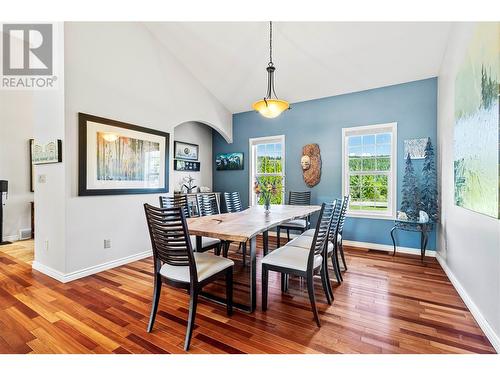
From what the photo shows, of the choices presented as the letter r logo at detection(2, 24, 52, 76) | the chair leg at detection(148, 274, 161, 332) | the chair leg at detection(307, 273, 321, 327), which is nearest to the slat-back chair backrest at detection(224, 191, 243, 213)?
the chair leg at detection(148, 274, 161, 332)

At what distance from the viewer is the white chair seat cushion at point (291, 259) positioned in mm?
2076

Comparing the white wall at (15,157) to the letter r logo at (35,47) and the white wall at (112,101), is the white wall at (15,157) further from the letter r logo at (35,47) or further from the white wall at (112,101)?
the white wall at (112,101)

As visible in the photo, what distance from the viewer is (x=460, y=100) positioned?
247cm

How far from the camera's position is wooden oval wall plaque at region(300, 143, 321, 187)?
183 inches

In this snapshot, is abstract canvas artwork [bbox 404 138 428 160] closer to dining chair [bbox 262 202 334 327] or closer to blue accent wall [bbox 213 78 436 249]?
blue accent wall [bbox 213 78 436 249]

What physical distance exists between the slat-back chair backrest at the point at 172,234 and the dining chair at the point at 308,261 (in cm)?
75

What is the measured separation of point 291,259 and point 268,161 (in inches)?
135

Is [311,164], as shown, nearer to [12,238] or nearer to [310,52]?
[310,52]

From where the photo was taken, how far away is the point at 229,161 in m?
5.74

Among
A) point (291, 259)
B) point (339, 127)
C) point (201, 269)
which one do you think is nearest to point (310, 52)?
point (339, 127)

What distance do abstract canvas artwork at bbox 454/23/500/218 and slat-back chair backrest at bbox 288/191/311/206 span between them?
7.64ft

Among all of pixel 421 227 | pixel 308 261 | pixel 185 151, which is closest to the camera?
pixel 308 261
